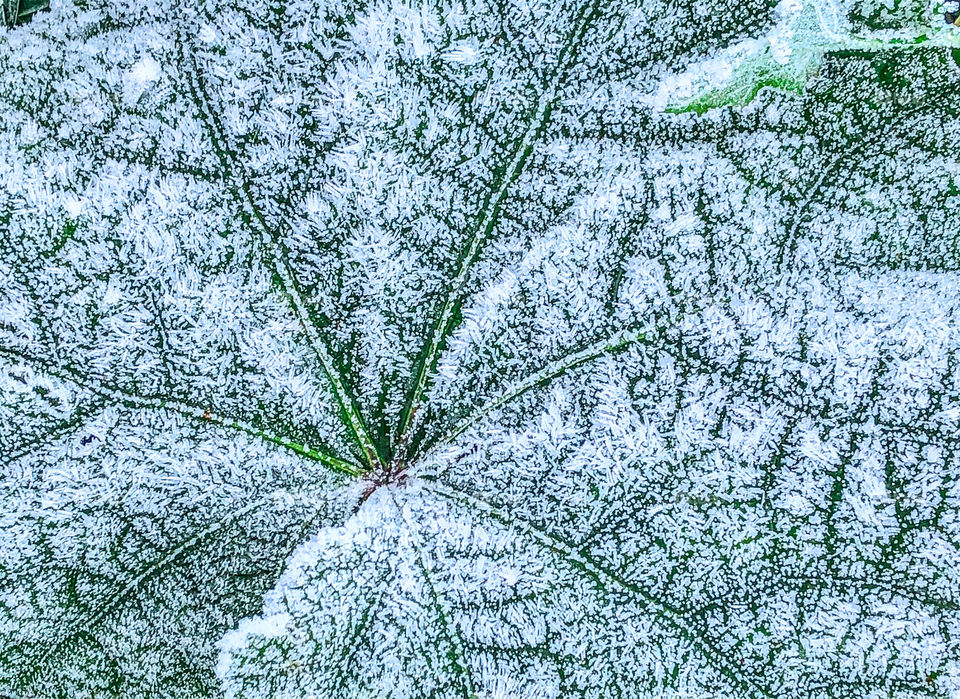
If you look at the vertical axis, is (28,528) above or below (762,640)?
above

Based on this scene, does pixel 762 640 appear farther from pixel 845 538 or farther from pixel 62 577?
pixel 62 577

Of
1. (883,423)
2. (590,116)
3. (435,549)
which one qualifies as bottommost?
(883,423)

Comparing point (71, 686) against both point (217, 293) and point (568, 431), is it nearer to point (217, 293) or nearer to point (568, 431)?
point (217, 293)

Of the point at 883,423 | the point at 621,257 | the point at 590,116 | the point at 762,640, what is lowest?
the point at 762,640

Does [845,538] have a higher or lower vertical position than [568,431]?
lower

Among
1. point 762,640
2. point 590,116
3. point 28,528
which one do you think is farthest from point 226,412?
point 762,640

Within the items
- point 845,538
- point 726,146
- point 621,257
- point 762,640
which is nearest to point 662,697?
point 762,640
